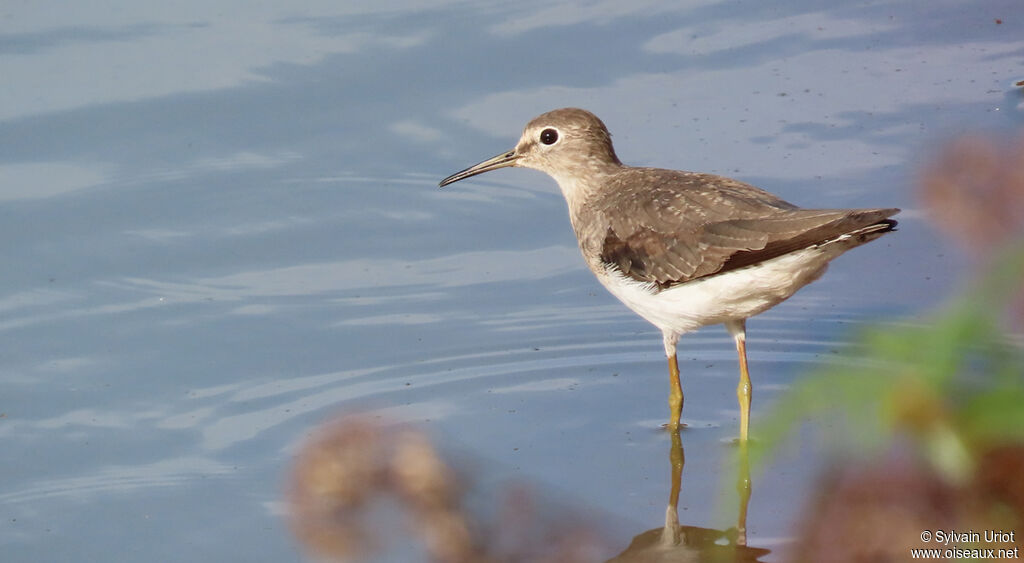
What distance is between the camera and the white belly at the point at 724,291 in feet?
19.4

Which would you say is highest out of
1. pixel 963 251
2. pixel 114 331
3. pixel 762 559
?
pixel 963 251

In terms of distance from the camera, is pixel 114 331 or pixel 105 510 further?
pixel 114 331

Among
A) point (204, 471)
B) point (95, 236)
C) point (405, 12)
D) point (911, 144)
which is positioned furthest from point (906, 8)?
point (204, 471)

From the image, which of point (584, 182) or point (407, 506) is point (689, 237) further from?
point (407, 506)

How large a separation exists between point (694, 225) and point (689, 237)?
0.06 metres

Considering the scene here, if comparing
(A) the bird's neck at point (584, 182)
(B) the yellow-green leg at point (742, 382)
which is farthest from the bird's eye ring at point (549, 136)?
(B) the yellow-green leg at point (742, 382)

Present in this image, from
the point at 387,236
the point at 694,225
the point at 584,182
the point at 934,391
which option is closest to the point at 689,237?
the point at 694,225

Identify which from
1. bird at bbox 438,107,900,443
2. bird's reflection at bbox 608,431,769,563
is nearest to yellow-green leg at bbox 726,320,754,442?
bird at bbox 438,107,900,443

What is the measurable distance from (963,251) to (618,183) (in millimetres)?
5692

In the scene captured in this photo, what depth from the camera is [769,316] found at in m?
8.09

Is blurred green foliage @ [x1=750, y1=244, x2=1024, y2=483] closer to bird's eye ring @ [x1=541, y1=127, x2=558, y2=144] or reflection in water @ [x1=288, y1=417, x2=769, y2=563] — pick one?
reflection in water @ [x1=288, y1=417, x2=769, y2=563]

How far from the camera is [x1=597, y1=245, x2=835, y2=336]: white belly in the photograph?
5.90 m

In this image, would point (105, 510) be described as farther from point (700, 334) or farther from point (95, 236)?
point (700, 334)

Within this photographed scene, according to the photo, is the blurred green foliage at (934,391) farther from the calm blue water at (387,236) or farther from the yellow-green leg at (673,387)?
the yellow-green leg at (673,387)
